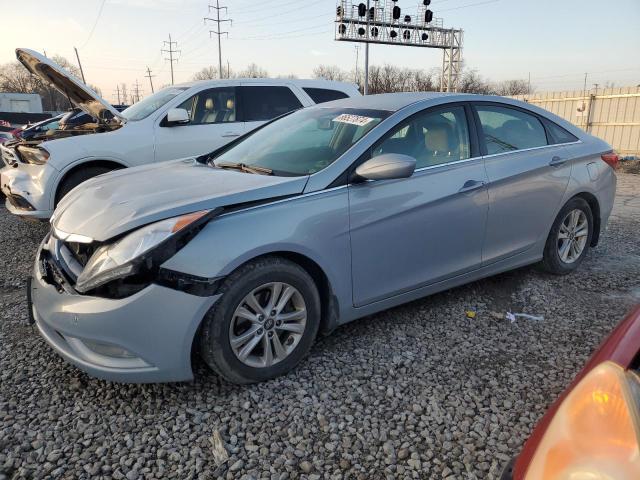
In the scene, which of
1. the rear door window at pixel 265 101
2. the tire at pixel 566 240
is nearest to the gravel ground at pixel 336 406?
the tire at pixel 566 240

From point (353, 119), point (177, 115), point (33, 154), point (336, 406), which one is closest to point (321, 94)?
point (177, 115)

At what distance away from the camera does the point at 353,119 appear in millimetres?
3424

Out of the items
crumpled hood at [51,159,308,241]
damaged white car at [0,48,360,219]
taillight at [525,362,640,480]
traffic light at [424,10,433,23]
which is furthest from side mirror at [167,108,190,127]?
traffic light at [424,10,433,23]

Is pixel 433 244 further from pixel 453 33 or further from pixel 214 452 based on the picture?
pixel 453 33

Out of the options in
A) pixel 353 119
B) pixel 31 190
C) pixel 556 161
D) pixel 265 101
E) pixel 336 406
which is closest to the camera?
pixel 336 406

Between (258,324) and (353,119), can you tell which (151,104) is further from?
(258,324)

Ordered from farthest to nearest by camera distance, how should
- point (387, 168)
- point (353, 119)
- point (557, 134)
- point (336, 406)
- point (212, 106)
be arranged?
point (212, 106) < point (557, 134) < point (353, 119) < point (387, 168) < point (336, 406)

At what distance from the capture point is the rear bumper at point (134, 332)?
7.77ft

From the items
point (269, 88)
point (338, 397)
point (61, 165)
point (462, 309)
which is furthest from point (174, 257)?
point (269, 88)

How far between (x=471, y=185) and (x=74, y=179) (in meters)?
4.30

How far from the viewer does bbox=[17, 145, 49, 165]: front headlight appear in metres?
5.39

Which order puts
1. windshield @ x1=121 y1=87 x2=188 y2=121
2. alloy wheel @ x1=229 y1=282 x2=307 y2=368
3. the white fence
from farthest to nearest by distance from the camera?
the white fence < windshield @ x1=121 y1=87 x2=188 y2=121 < alloy wheel @ x1=229 y1=282 x2=307 y2=368

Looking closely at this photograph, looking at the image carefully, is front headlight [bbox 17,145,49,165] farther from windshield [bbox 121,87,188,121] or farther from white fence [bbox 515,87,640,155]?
white fence [bbox 515,87,640,155]

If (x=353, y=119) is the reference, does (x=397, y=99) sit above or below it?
above
